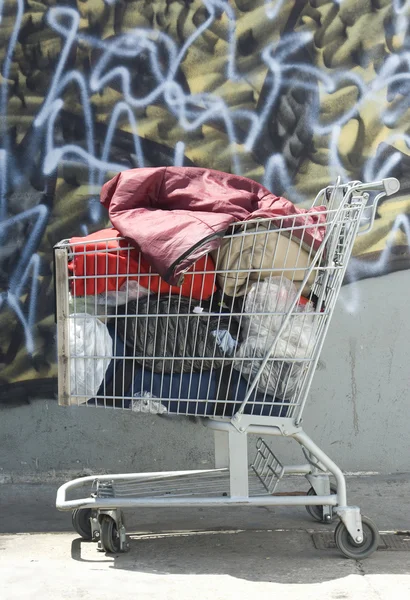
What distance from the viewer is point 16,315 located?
5227 millimetres

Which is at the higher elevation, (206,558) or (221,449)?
(221,449)

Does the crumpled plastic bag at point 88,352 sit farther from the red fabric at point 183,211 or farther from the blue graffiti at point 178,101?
the blue graffiti at point 178,101

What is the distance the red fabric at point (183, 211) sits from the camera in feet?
12.0

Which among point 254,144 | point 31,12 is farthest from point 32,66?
point 254,144

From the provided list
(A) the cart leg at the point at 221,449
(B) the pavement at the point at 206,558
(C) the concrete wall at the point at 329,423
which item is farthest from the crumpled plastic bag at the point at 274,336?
(C) the concrete wall at the point at 329,423

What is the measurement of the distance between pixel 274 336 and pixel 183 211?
0.62 m

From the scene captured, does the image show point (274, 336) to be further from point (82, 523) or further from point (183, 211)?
point (82, 523)

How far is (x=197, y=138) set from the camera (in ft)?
17.0

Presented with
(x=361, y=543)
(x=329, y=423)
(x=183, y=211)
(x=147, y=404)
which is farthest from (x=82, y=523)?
(x=329, y=423)

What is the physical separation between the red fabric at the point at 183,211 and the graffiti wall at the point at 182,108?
3.39 feet

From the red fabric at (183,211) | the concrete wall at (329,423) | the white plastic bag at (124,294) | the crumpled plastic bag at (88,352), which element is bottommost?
the concrete wall at (329,423)

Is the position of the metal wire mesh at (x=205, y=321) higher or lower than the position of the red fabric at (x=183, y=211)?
lower

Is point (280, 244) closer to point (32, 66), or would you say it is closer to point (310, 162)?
point (310, 162)

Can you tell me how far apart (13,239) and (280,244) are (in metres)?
1.93
